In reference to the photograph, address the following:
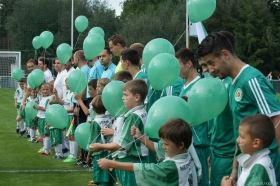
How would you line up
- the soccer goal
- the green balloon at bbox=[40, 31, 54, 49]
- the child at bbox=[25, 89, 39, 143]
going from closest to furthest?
the green balloon at bbox=[40, 31, 54, 49] < the child at bbox=[25, 89, 39, 143] < the soccer goal

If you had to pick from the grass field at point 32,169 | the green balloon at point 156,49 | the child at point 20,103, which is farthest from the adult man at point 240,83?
the child at point 20,103

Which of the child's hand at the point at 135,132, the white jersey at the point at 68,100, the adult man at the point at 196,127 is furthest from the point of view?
the white jersey at the point at 68,100

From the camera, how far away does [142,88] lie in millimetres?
5770

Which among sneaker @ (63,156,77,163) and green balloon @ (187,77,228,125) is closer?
green balloon @ (187,77,228,125)

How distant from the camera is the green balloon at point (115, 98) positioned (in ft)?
20.0

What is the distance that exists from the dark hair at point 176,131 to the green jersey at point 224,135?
39cm

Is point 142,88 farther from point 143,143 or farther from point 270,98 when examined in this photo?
point 270,98

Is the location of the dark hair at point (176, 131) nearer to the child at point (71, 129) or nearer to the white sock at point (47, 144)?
the child at point (71, 129)

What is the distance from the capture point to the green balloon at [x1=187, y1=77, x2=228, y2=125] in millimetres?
4751

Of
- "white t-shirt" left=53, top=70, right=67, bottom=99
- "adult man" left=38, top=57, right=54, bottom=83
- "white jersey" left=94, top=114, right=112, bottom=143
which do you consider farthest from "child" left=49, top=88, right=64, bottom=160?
"white jersey" left=94, top=114, right=112, bottom=143

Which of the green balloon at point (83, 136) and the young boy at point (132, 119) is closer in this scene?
the young boy at point (132, 119)

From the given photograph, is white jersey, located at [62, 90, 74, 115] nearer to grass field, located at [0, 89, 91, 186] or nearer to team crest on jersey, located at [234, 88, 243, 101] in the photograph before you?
grass field, located at [0, 89, 91, 186]

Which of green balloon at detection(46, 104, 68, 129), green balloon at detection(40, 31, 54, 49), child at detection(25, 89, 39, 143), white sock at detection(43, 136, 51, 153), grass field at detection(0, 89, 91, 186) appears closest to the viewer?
green balloon at detection(46, 104, 68, 129)

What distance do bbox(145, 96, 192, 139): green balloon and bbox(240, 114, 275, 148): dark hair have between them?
0.73 metres
